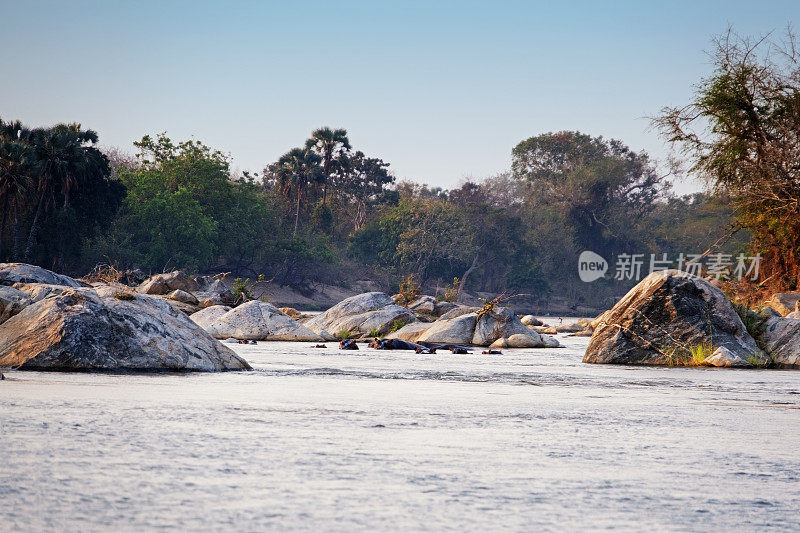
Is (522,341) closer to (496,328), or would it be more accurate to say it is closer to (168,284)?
(496,328)

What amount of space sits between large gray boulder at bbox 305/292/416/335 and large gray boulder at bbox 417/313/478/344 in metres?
2.12

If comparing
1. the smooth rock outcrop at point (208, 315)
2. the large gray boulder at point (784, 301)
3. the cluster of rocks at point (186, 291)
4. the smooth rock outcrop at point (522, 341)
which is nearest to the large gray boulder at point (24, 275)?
the smooth rock outcrop at point (208, 315)

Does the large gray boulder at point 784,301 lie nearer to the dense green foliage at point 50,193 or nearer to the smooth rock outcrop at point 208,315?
the smooth rock outcrop at point 208,315

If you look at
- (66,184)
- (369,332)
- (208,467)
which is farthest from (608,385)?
(66,184)

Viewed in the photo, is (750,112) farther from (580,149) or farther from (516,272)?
(580,149)

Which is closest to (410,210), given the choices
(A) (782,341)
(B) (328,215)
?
(B) (328,215)

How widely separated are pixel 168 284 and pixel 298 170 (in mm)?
40877

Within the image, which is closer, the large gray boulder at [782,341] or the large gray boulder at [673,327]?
the large gray boulder at [673,327]

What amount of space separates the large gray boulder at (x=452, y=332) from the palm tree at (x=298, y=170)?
47762mm

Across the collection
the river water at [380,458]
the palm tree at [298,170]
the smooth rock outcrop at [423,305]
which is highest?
the palm tree at [298,170]

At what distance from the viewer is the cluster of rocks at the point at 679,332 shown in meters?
13.9

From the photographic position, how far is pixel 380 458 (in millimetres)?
3943

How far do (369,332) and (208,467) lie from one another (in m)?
19.3

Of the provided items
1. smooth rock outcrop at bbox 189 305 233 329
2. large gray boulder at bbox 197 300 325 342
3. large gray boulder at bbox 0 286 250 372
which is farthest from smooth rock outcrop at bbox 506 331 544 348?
large gray boulder at bbox 0 286 250 372
